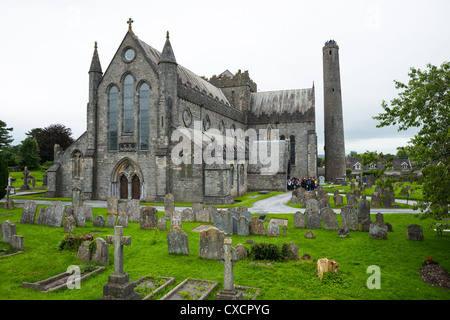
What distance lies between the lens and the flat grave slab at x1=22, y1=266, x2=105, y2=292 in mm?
7257

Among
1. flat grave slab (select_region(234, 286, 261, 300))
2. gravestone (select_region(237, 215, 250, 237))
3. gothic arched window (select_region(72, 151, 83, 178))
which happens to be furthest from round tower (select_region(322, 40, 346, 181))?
flat grave slab (select_region(234, 286, 261, 300))

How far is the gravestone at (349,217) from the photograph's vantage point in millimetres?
13664

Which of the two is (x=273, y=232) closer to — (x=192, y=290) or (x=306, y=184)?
(x=192, y=290)

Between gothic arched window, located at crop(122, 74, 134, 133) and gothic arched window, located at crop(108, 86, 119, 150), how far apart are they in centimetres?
79

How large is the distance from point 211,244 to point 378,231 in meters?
7.23

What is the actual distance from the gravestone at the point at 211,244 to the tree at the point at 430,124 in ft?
20.3

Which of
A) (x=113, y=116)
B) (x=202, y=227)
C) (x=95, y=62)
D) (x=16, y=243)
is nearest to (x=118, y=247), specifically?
(x=16, y=243)

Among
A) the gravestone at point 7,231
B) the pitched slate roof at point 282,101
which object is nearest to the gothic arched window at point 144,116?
the gravestone at point 7,231

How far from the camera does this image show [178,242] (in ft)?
33.3

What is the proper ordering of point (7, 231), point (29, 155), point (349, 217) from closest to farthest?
1. point (7, 231)
2. point (349, 217)
3. point (29, 155)

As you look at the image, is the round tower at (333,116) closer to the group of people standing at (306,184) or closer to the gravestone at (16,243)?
the group of people standing at (306,184)

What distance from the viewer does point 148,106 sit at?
2520cm

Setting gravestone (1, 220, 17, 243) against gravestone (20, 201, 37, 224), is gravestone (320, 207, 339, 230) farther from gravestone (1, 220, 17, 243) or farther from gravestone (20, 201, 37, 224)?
gravestone (20, 201, 37, 224)
